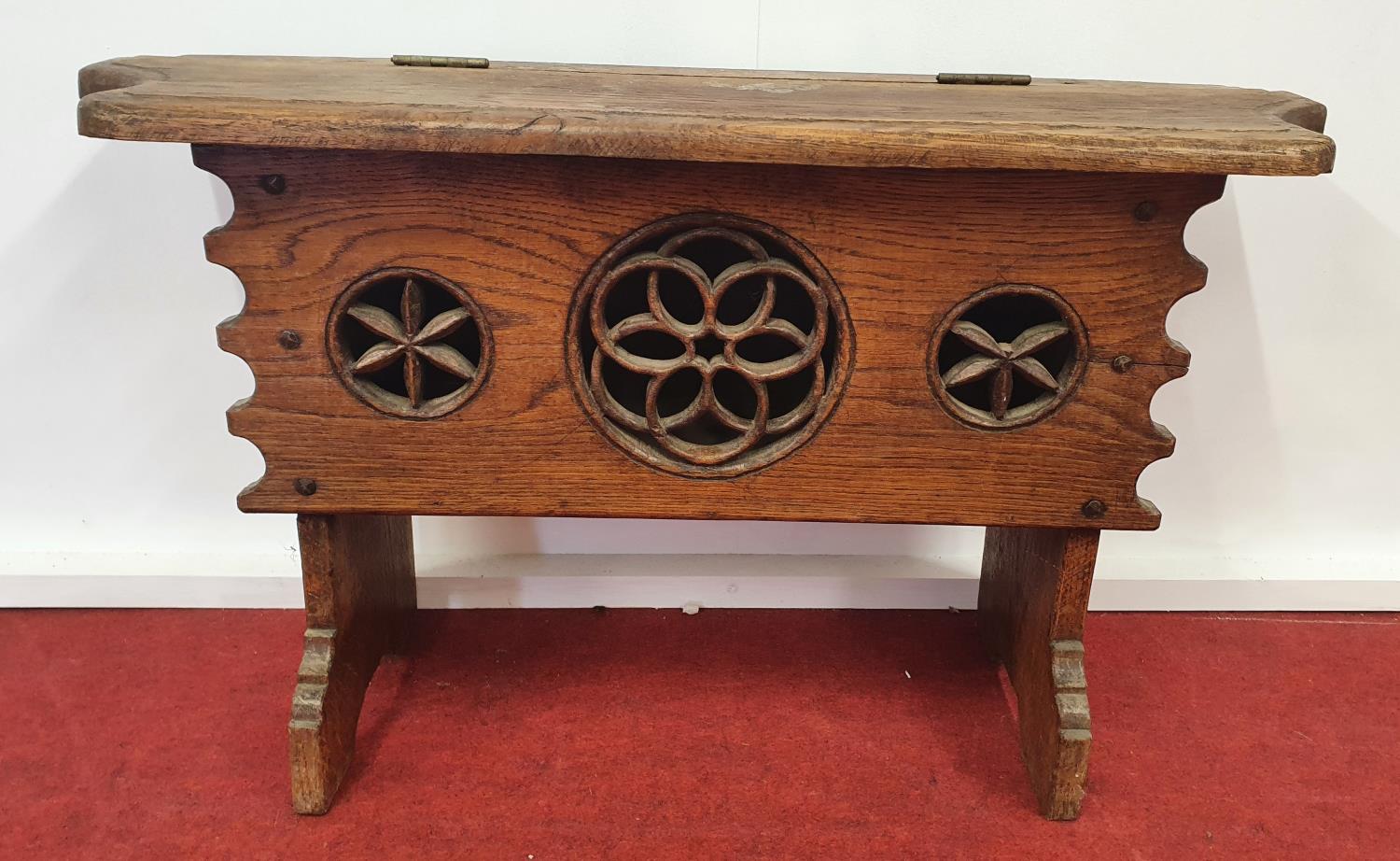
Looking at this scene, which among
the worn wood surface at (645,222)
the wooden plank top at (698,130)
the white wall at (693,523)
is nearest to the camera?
the wooden plank top at (698,130)

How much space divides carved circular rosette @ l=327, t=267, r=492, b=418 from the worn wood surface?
2 cm

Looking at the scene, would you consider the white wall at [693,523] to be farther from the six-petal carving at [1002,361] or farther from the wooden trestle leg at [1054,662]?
the six-petal carving at [1002,361]

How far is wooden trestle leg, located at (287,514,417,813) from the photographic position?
56.4 inches

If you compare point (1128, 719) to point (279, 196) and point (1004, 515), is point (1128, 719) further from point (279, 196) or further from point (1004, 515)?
point (279, 196)

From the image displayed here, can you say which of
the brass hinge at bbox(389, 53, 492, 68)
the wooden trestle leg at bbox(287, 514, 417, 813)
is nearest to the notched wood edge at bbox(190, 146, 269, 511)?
the wooden trestle leg at bbox(287, 514, 417, 813)

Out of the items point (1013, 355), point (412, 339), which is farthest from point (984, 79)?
point (412, 339)

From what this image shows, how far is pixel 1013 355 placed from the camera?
4.21 ft

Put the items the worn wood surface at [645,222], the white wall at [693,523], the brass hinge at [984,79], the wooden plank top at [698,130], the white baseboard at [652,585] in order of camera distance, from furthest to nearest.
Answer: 1. the white baseboard at [652,585]
2. the white wall at [693,523]
3. the brass hinge at [984,79]
4. the worn wood surface at [645,222]
5. the wooden plank top at [698,130]

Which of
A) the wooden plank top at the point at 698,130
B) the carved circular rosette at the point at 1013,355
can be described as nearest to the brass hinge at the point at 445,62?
the wooden plank top at the point at 698,130

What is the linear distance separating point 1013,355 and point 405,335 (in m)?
0.69

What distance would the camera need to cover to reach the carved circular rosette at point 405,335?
4.17 feet

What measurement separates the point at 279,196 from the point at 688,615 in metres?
1.03

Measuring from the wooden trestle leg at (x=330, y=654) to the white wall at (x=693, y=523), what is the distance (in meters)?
0.35

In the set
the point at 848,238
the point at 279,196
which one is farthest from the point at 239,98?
the point at 848,238
